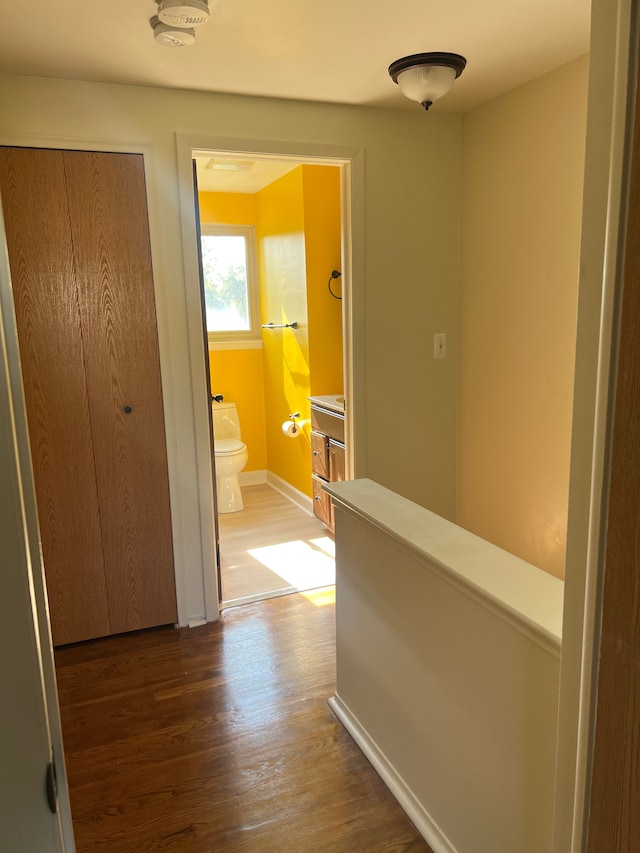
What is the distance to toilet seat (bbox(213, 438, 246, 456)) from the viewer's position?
14.1 ft

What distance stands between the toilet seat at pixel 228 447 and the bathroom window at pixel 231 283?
2.73 feet

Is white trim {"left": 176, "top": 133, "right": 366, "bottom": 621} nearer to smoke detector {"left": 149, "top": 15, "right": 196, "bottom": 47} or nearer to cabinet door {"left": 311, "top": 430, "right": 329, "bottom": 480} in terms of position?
smoke detector {"left": 149, "top": 15, "right": 196, "bottom": 47}

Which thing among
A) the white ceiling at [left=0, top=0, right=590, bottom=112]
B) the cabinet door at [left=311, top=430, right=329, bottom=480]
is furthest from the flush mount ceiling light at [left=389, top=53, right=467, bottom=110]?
the cabinet door at [left=311, top=430, right=329, bottom=480]

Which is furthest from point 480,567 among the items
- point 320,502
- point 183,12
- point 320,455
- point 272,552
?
point 320,502

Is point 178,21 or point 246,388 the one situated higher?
point 178,21

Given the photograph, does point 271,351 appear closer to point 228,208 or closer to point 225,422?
point 225,422

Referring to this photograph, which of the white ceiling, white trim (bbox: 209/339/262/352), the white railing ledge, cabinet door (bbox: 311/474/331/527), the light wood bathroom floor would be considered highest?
the white ceiling

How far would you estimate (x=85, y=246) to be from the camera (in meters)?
2.41

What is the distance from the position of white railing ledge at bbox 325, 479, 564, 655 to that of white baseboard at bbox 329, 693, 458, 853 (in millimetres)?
737

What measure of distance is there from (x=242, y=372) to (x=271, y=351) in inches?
12.9

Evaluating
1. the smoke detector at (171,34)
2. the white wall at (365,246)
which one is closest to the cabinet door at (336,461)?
the white wall at (365,246)

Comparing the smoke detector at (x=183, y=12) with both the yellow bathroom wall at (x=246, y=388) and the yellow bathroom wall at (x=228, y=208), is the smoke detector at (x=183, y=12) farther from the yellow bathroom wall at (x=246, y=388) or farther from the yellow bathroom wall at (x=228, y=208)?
the yellow bathroom wall at (x=246, y=388)

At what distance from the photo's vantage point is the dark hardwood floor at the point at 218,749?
5.45ft

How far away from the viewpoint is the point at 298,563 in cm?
341
